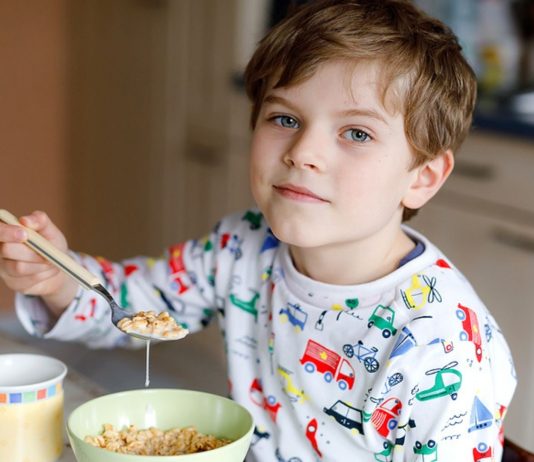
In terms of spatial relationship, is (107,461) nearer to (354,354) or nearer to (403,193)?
(354,354)

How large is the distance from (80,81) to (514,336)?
6.76 ft

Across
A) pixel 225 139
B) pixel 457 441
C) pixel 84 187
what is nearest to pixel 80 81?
pixel 84 187

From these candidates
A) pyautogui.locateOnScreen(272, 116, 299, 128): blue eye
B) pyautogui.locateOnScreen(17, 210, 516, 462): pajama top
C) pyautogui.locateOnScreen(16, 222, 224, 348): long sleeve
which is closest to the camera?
pyautogui.locateOnScreen(17, 210, 516, 462): pajama top

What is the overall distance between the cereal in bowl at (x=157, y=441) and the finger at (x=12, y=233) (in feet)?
0.89

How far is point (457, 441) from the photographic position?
99 cm

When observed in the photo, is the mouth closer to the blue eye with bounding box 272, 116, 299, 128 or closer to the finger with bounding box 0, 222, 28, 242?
the blue eye with bounding box 272, 116, 299, 128

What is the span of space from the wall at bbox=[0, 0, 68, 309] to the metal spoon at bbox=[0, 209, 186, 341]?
2466 mm

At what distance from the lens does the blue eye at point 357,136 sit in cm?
111

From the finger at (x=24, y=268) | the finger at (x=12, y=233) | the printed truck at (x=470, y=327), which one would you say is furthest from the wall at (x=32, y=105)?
the printed truck at (x=470, y=327)

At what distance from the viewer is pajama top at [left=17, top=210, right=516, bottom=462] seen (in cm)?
103

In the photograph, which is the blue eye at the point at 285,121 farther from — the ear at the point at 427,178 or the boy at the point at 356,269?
the ear at the point at 427,178

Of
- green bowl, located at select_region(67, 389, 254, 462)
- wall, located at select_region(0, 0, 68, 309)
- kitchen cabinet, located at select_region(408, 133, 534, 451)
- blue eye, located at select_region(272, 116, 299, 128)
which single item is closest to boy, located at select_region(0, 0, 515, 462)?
blue eye, located at select_region(272, 116, 299, 128)

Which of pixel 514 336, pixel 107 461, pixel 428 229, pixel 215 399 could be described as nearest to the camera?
pixel 107 461

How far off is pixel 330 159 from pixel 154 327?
29cm
